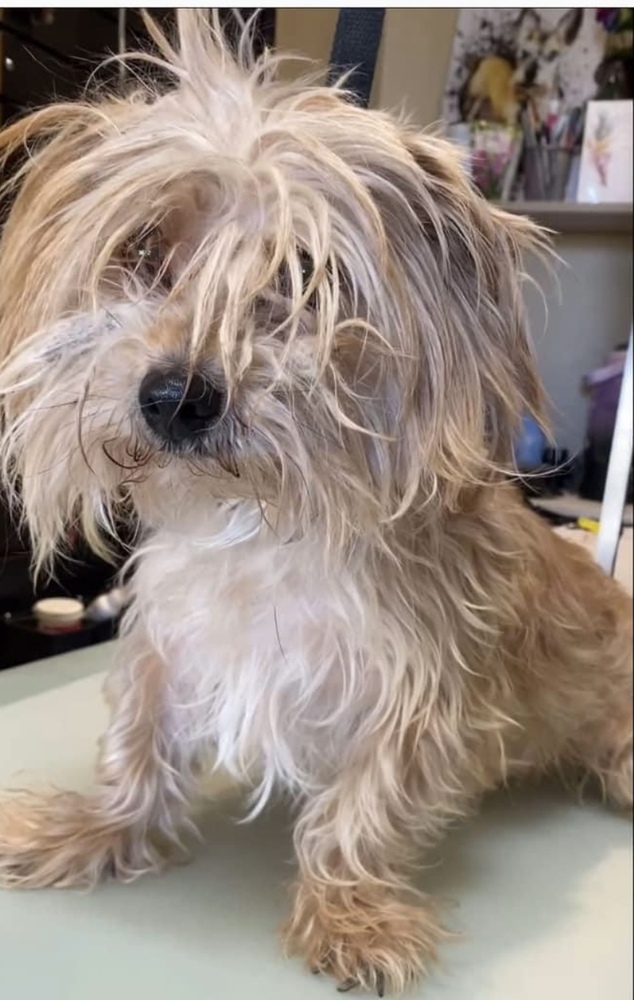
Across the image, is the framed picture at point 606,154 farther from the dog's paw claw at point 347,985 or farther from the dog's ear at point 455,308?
the dog's paw claw at point 347,985

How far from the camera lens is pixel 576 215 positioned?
0.84 m

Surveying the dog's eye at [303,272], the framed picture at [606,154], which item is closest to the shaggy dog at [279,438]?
the dog's eye at [303,272]

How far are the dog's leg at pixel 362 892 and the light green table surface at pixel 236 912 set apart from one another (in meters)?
0.02

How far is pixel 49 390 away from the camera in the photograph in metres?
0.57

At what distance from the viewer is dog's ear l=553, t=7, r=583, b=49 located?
0.61 meters

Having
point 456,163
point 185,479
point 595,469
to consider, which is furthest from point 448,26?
point 595,469

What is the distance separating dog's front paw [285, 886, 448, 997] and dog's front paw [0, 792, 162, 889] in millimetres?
107

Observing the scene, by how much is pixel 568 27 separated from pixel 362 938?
0.55 metres

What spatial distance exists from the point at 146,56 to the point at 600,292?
429mm

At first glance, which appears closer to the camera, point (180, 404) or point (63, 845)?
point (180, 404)

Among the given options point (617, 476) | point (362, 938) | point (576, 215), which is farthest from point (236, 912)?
point (576, 215)

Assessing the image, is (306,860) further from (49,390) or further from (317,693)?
(49,390)

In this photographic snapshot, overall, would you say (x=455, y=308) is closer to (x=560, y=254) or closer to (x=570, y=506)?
(x=560, y=254)

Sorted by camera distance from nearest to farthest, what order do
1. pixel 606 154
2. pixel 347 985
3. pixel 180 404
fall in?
pixel 180 404
pixel 347 985
pixel 606 154
